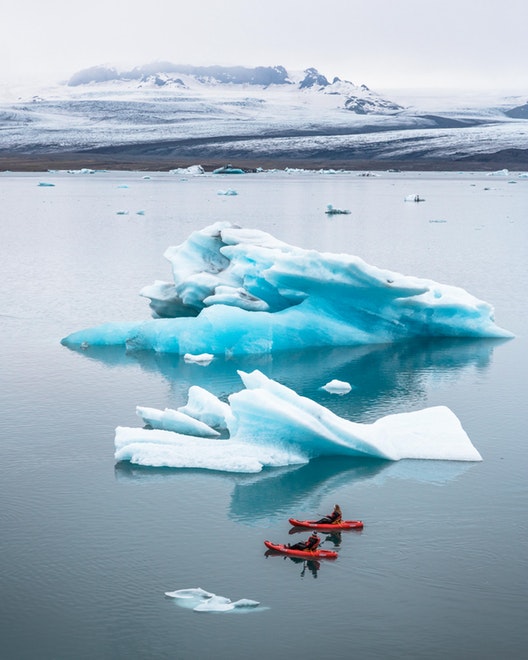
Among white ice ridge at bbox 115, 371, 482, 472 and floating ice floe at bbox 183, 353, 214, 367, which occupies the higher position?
white ice ridge at bbox 115, 371, 482, 472

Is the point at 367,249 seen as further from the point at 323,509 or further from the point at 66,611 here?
the point at 66,611

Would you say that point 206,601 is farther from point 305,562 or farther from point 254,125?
point 254,125

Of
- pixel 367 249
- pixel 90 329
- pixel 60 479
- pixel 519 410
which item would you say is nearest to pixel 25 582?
pixel 60 479

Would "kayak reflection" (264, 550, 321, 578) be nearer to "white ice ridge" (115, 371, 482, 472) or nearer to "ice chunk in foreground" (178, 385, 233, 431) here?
"white ice ridge" (115, 371, 482, 472)

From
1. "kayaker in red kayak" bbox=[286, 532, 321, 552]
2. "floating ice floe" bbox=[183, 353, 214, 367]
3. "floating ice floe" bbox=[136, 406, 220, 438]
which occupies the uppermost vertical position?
"floating ice floe" bbox=[136, 406, 220, 438]

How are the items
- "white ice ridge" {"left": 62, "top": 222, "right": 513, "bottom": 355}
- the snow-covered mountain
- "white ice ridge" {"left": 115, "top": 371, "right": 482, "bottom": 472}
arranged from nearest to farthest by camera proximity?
"white ice ridge" {"left": 115, "top": 371, "right": 482, "bottom": 472}, "white ice ridge" {"left": 62, "top": 222, "right": 513, "bottom": 355}, the snow-covered mountain

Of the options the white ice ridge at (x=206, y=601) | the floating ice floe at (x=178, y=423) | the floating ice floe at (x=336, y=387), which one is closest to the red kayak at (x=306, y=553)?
the white ice ridge at (x=206, y=601)

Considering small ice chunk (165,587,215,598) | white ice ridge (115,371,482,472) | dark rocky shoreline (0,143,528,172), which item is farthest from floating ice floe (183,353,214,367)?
dark rocky shoreline (0,143,528,172)

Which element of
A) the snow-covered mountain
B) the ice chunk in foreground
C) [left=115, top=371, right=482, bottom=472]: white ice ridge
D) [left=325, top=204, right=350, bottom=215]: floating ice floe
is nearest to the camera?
[left=115, top=371, right=482, bottom=472]: white ice ridge
